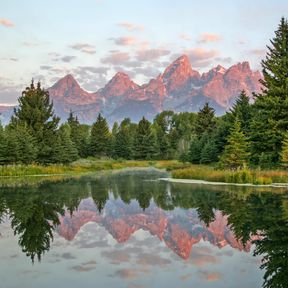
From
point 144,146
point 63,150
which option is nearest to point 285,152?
point 63,150

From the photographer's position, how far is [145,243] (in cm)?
1080

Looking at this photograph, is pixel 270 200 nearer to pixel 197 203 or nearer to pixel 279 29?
pixel 197 203

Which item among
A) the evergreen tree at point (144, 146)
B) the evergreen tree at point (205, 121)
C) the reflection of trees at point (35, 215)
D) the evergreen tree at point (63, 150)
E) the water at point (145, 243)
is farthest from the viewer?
the evergreen tree at point (144, 146)

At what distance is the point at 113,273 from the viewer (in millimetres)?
7797

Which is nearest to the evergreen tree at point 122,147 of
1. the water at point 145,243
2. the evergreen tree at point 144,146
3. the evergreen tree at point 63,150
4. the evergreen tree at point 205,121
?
the evergreen tree at point 144,146

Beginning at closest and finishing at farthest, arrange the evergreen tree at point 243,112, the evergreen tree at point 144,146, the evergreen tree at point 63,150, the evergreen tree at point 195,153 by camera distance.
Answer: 1. the evergreen tree at point 243,112
2. the evergreen tree at point 63,150
3. the evergreen tree at point 195,153
4. the evergreen tree at point 144,146

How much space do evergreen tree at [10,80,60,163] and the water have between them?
34.4m

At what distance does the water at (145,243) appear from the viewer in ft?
24.8

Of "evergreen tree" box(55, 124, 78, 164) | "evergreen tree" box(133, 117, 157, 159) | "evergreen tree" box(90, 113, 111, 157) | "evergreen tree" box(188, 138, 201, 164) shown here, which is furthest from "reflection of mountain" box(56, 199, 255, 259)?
"evergreen tree" box(133, 117, 157, 159)

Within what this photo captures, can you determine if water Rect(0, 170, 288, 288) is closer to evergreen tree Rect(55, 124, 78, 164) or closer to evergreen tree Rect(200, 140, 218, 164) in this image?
evergreen tree Rect(200, 140, 218, 164)

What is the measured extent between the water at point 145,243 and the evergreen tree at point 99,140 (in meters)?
71.5

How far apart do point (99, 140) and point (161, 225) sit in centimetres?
7823

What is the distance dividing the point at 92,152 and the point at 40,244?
8201 cm

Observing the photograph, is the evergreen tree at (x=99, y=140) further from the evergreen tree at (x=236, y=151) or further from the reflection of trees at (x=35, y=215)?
the reflection of trees at (x=35, y=215)
